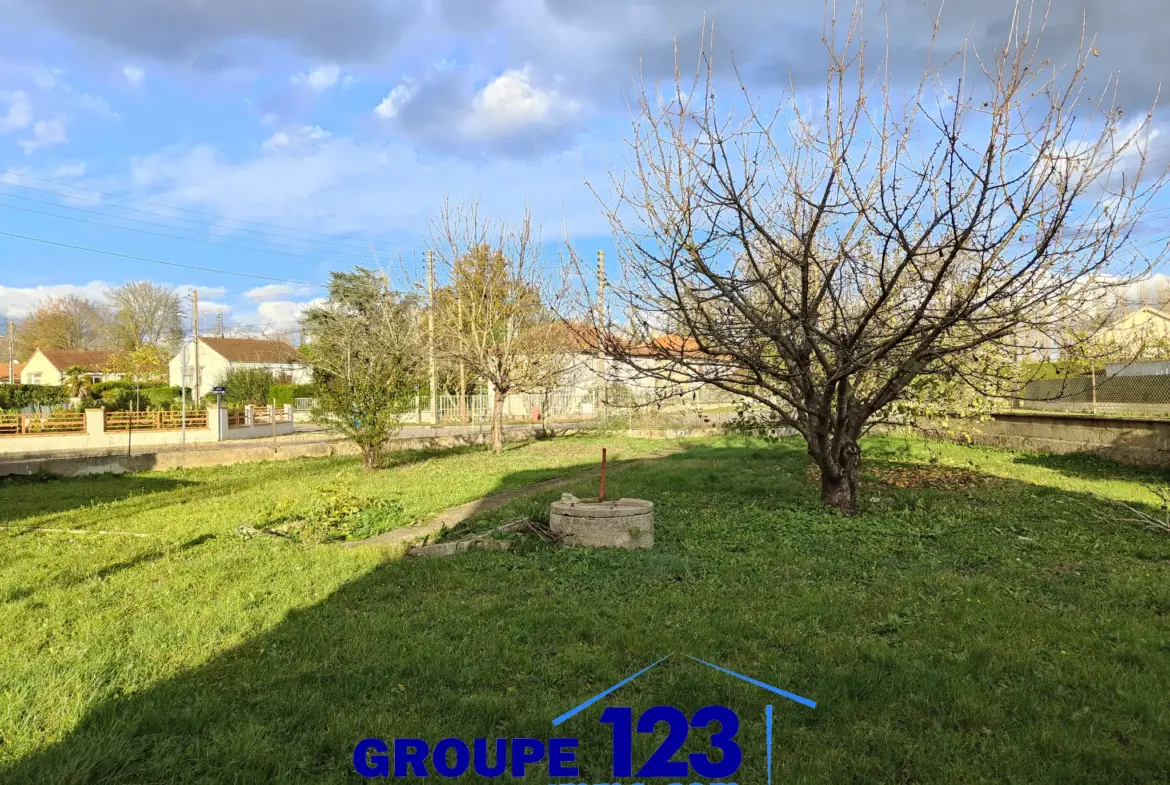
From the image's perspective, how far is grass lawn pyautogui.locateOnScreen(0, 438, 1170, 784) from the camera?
104 inches

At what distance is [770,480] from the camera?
9945 mm

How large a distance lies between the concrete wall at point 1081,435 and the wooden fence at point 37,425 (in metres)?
22.2

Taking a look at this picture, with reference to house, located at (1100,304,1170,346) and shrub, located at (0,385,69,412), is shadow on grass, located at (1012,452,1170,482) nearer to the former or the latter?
house, located at (1100,304,1170,346)

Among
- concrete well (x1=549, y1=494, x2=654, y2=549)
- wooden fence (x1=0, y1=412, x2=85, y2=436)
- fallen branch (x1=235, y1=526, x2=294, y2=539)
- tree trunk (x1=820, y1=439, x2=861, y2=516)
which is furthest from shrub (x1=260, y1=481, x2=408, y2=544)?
wooden fence (x1=0, y1=412, x2=85, y2=436)

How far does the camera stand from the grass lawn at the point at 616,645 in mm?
2646

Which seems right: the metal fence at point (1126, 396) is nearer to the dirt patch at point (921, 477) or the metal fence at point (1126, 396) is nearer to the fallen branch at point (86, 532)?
the dirt patch at point (921, 477)

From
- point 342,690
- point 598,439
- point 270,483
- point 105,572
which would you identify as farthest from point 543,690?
point 598,439

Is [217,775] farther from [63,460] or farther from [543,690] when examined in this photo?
[63,460]

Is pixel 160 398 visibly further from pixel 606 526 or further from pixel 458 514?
pixel 606 526

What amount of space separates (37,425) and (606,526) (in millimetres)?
19873

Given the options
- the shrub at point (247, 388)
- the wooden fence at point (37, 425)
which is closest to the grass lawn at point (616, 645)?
the wooden fence at point (37, 425)

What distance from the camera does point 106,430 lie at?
19203 millimetres

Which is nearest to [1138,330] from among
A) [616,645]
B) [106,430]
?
[616,645]

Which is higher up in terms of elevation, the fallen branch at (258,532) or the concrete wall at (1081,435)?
the concrete wall at (1081,435)
